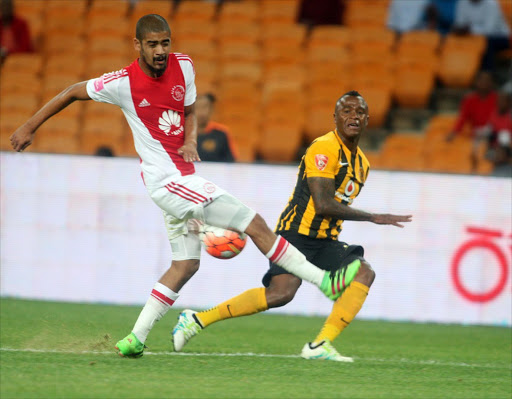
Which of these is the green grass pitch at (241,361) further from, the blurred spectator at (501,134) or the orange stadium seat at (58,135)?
the orange stadium seat at (58,135)

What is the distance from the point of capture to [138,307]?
30.5ft

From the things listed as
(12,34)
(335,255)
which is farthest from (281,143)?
(335,255)

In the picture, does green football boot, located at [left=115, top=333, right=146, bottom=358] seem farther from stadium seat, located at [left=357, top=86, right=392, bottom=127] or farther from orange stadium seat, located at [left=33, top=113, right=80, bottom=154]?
stadium seat, located at [left=357, top=86, right=392, bottom=127]

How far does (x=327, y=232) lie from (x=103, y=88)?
1916 mm

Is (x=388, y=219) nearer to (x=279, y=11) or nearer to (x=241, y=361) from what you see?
(x=241, y=361)

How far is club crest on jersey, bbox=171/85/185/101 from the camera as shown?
568cm

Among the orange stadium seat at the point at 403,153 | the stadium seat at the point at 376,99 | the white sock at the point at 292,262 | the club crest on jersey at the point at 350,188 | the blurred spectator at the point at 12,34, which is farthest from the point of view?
the blurred spectator at the point at 12,34

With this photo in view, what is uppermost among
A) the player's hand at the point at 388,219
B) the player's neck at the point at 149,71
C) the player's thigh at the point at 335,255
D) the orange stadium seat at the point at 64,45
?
the orange stadium seat at the point at 64,45

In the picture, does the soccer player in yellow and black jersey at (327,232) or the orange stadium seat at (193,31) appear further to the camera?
the orange stadium seat at (193,31)

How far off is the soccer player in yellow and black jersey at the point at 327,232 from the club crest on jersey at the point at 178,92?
106cm

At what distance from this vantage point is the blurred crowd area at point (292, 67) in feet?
39.6

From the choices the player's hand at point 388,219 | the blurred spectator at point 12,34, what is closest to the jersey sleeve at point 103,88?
the player's hand at point 388,219

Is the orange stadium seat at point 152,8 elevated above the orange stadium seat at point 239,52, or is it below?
above

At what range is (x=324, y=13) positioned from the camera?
14.1 meters
